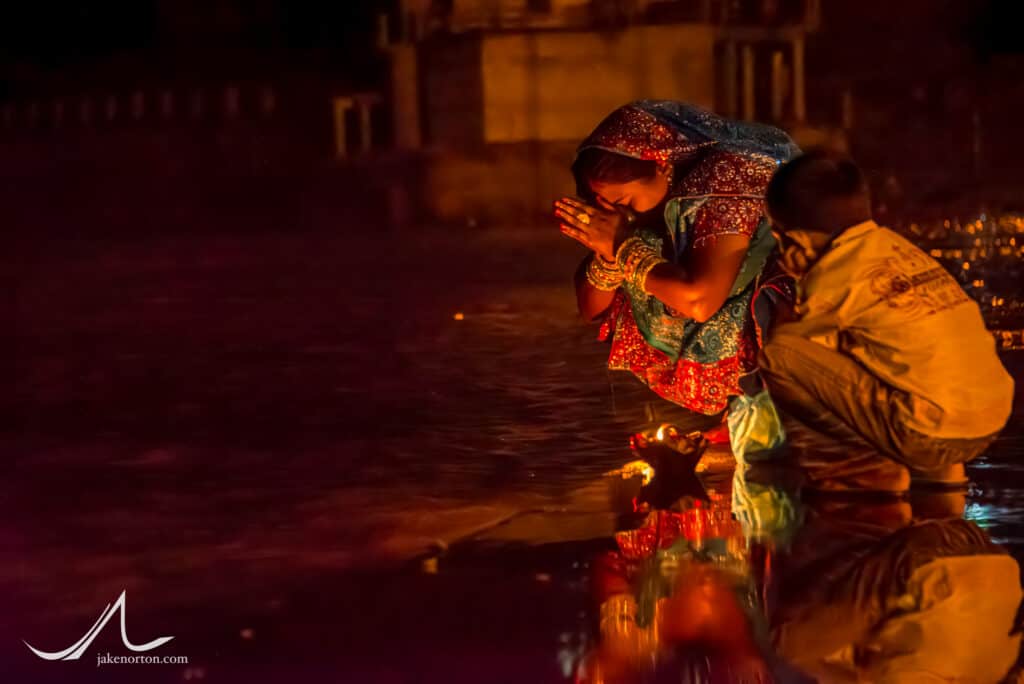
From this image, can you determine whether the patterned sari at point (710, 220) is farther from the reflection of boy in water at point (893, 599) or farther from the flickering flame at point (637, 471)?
the reflection of boy in water at point (893, 599)

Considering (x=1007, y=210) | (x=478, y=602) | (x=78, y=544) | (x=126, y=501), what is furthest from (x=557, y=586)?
(x=1007, y=210)

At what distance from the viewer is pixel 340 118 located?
1134 inches

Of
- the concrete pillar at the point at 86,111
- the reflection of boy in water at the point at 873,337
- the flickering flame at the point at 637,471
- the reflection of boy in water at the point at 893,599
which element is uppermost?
the reflection of boy in water at the point at 873,337

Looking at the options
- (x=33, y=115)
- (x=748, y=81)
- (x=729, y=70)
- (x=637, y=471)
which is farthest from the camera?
(x=33, y=115)

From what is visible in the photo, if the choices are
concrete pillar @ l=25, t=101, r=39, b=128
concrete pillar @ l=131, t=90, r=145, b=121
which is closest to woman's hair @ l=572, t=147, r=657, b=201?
concrete pillar @ l=131, t=90, r=145, b=121

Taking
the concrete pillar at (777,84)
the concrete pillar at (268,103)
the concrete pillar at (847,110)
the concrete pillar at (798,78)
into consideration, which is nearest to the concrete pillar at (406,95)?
the concrete pillar at (268,103)

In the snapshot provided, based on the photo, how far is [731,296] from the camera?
5523 millimetres

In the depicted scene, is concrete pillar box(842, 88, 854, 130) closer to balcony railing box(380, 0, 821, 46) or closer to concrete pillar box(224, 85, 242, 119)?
balcony railing box(380, 0, 821, 46)

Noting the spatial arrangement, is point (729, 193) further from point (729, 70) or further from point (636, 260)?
point (729, 70)

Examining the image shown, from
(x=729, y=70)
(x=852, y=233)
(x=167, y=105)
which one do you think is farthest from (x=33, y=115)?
(x=852, y=233)

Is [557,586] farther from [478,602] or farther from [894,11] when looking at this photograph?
[894,11]

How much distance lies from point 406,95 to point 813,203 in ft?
74.9

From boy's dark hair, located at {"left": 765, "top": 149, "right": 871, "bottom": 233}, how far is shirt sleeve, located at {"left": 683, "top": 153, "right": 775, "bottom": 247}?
488 millimetres

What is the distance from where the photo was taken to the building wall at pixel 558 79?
24.3m
